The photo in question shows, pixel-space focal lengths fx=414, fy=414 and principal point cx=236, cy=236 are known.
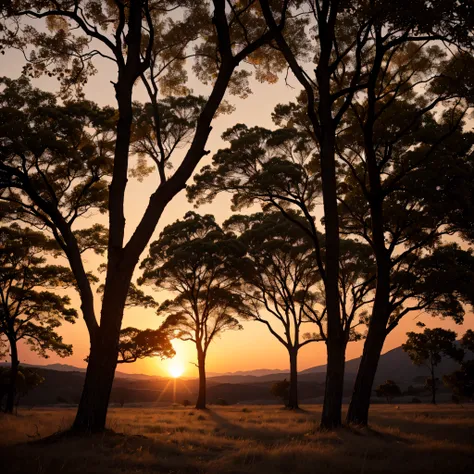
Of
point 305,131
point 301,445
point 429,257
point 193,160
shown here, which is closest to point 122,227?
point 193,160

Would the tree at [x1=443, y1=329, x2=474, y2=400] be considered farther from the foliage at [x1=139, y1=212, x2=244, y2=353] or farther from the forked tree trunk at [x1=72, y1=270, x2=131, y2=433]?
the forked tree trunk at [x1=72, y1=270, x2=131, y2=433]

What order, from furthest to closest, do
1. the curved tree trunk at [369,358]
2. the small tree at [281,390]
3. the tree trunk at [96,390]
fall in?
the small tree at [281,390] → the curved tree trunk at [369,358] → the tree trunk at [96,390]

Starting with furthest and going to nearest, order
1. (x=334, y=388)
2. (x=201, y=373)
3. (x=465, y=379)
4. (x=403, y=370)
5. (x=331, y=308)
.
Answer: (x=403, y=370) < (x=465, y=379) < (x=201, y=373) < (x=331, y=308) < (x=334, y=388)

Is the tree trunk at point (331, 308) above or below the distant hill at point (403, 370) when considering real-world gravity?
above

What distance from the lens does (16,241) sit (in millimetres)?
21625

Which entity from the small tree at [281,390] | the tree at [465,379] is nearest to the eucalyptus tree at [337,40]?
the tree at [465,379]

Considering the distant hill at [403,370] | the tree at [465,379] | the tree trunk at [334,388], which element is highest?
the tree trunk at [334,388]

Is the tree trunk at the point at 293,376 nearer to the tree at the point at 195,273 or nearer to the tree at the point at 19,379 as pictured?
the tree at the point at 195,273

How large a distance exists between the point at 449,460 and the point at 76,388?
247 feet

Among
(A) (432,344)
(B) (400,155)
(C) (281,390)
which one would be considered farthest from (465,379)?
(B) (400,155)

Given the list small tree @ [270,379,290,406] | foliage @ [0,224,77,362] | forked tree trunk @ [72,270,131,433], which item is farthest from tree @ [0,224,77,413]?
small tree @ [270,379,290,406]

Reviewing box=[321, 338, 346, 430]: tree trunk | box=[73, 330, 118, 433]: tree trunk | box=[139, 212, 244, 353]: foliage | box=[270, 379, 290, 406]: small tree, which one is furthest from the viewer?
box=[270, 379, 290, 406]: small tree

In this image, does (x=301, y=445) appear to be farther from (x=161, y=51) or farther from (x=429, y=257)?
(x=429, y=257)

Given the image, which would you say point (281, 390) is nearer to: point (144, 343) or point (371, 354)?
point (144, 343)
